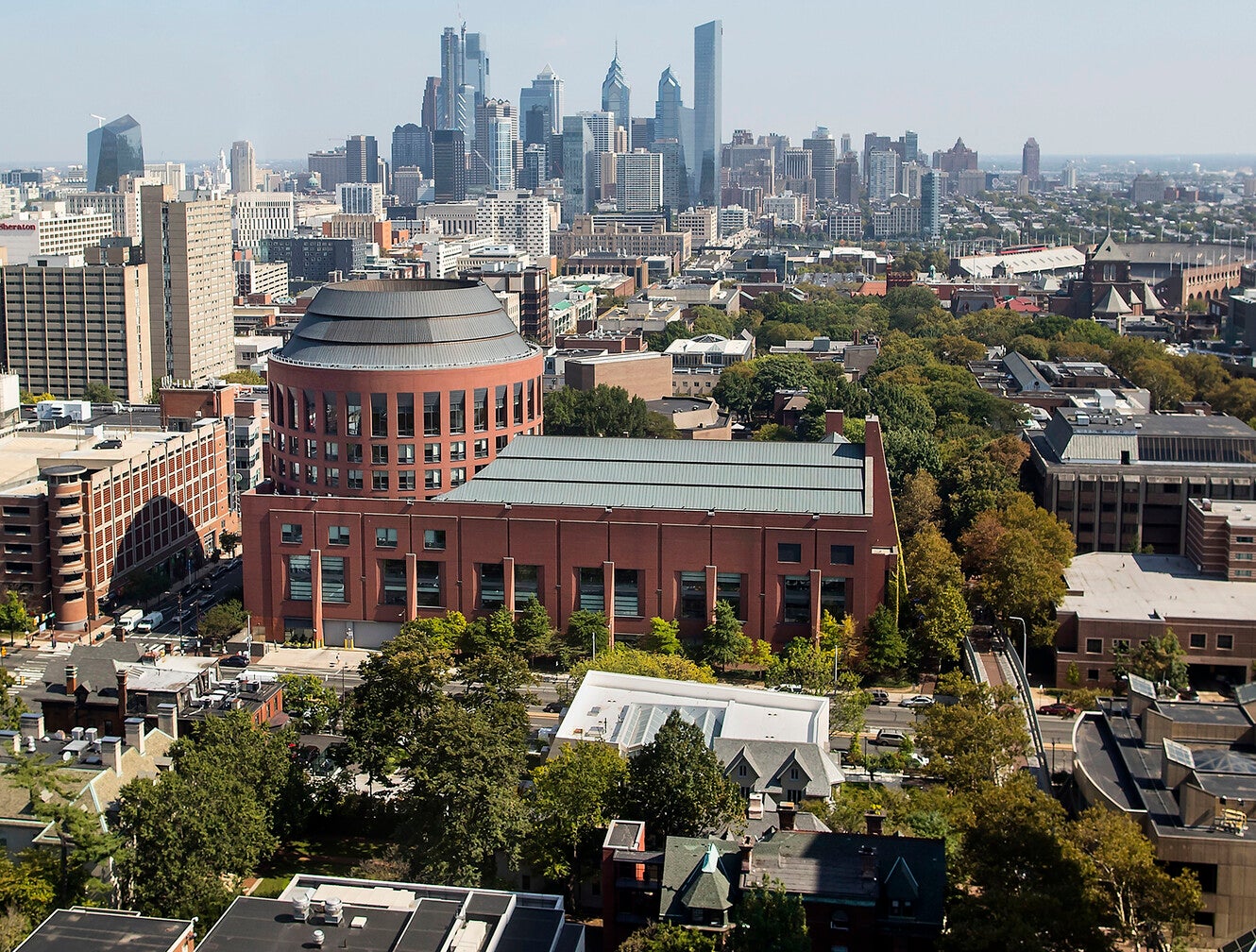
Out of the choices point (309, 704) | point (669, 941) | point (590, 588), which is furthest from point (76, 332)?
point (669, 941)

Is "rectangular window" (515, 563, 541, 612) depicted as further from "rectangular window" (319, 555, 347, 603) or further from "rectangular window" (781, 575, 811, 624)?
"rectangular window" (781, 575, 811, 624)

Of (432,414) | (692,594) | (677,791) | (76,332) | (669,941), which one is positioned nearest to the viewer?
(669,941)

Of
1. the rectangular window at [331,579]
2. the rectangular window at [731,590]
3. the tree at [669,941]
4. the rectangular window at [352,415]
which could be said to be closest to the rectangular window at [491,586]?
the rectangular window at [331,579]

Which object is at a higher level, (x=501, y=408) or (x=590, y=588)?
(x=501, y=408)

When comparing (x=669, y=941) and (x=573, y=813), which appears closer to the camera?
(x=669, y=941)

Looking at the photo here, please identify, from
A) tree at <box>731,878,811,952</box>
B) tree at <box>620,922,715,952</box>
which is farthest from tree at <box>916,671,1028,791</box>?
tree at <box>620,922,715,952</box>

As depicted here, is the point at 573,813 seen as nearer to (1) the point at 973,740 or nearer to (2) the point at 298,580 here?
(1) the point at 973,740

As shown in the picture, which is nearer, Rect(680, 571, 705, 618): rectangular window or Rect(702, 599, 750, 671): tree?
Rect(702, 599, 750, 671): tree
